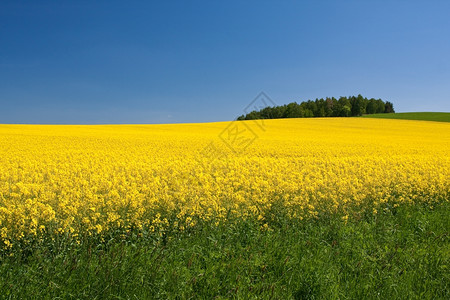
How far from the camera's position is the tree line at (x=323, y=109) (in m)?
71.8

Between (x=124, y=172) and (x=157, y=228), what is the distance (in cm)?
352

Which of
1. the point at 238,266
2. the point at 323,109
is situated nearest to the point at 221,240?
the point at 238,266

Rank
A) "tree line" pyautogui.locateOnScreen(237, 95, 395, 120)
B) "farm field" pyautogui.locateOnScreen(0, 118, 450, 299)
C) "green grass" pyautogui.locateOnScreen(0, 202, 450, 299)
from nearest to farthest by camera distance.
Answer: "green grass" pyautogui.locateOnScreen(0, 202, 450, 299)
"farm field" pyautogui.locateOnScreen(0, 118, 450, 299)
"tree line" pyautogui.locateOnScreen(237, 95, 395, 120)

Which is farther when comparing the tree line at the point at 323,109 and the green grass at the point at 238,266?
the tree line at the point at 323,109

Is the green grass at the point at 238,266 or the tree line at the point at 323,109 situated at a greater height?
the tree line at the point at 323,109

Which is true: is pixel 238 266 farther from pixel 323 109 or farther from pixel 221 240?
pixel 323 109

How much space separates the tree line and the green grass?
66.7 m

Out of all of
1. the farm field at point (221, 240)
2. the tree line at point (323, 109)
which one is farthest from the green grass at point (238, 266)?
the tree line at point (323, 109)

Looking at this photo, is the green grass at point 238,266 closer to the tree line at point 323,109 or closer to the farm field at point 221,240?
the farm field at point 221,240

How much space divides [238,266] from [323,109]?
77549 mm

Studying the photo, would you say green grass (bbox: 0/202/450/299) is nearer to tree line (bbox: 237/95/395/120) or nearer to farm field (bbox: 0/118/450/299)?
farm field (bbox: 0/118/450/299)

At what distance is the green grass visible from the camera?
3143mm

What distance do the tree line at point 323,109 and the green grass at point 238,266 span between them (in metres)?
66.7

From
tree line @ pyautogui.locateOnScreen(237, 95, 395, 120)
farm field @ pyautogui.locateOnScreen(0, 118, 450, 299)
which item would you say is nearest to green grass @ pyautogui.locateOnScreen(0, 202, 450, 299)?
farm field @ pyautogui.locateOnScreen(0, 118, 450, 299)
